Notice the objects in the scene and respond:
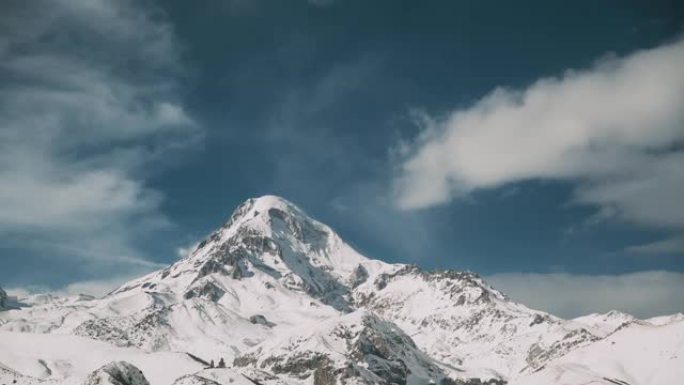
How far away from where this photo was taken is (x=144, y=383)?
70.3 meters

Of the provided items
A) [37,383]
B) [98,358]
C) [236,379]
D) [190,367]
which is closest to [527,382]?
[236,379]

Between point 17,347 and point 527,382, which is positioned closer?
point 527,382

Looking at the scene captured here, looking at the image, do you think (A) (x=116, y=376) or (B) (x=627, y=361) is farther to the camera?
(B) (x=627, y=361)

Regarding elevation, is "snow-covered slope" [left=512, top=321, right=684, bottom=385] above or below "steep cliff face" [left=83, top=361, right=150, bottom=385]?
above

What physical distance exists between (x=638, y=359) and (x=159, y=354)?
9928 cm

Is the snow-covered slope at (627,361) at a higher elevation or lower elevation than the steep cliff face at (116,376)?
higher

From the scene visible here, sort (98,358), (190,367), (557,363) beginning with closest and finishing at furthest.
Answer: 1. (557,363)
2. (190,367)
3. (98,358)

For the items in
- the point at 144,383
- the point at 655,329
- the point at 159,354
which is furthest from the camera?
the point at 159,354

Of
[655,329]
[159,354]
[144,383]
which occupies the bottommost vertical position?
[144,383]

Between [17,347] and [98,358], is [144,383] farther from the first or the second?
[17,347]

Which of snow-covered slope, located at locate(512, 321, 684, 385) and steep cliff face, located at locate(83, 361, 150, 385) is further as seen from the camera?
snow-covered slope, located at locate(512, 321, 684, 385)

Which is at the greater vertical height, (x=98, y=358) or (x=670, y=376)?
(x=98, y=358)

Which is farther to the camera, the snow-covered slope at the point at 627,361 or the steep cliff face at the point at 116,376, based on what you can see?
the snow-covered slope at the point at 627,361

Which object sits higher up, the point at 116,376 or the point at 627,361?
the point at 627,361
